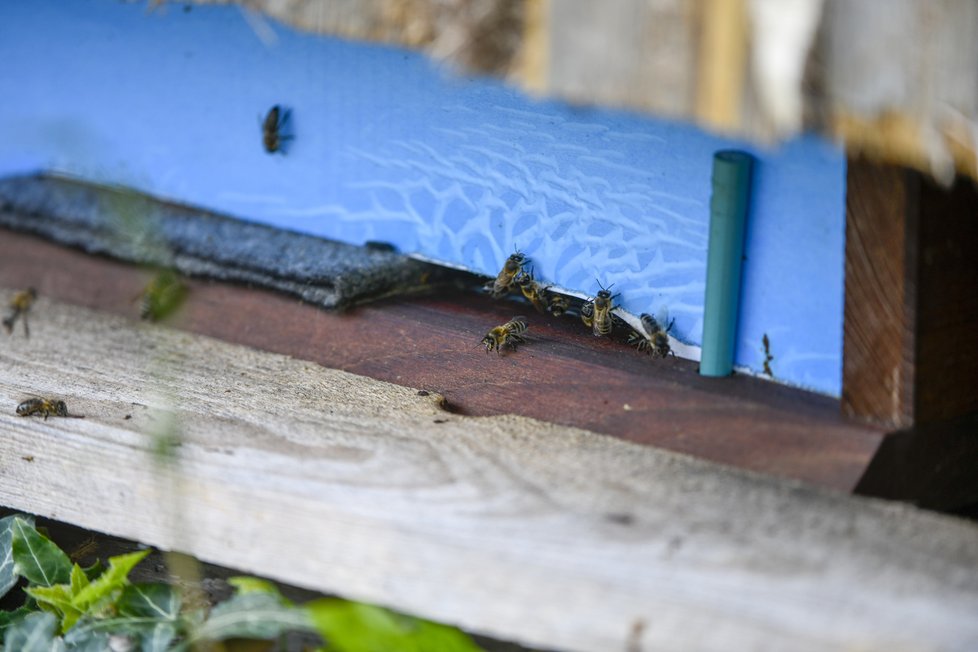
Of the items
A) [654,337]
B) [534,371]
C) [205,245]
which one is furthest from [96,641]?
[654,337]

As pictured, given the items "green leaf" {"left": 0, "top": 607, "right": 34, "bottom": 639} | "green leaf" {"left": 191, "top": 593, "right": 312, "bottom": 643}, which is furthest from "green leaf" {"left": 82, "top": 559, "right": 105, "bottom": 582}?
"green leaf" {"left": 191, "top": 593, "right": 312, "bottom": 643}

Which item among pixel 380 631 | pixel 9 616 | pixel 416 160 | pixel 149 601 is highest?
Result: pixel 416 160

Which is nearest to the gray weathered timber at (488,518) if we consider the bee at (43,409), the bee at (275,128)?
the bee at (43,409)

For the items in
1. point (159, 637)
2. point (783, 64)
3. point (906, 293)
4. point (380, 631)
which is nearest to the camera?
point (783, 64)

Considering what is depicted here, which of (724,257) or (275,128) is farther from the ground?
(275,128)

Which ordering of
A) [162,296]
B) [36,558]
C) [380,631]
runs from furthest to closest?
[162,296], [36,558], [380,631]

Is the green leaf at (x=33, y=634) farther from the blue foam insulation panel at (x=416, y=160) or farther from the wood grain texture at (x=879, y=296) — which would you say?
the wood grain texture at (x=879, y=296)

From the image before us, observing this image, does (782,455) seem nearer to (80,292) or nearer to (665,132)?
(665,132)

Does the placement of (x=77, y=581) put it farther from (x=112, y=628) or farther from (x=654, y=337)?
(x=654, y=337)

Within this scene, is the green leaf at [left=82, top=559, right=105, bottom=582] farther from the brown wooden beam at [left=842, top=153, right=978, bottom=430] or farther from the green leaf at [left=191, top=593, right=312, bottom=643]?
the brown wooden beam at [left=842, top=153, right=978, bottom=430]
